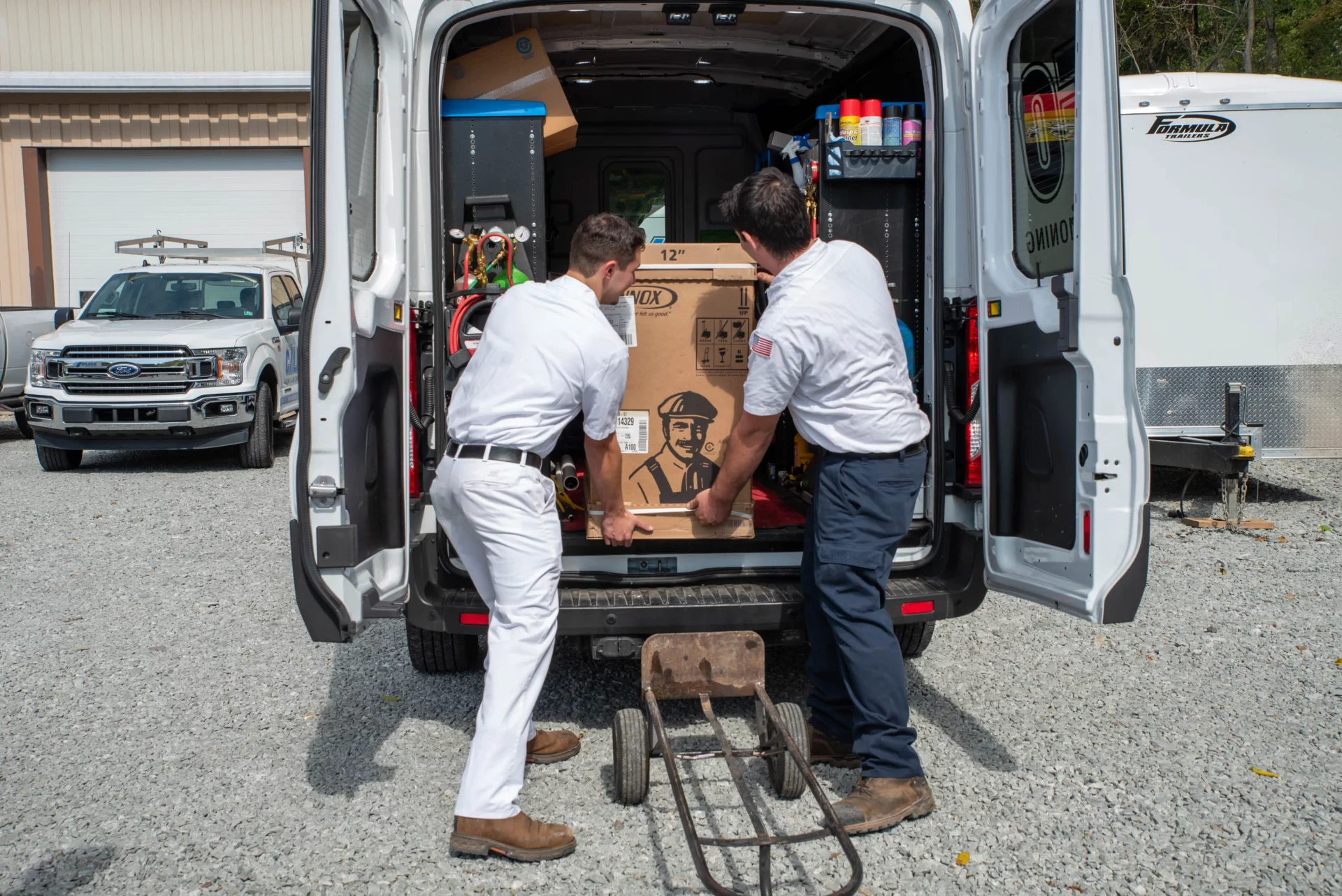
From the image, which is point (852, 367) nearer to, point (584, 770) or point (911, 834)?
point (911, 834)

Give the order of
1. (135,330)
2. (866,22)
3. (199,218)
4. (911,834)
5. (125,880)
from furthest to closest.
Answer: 1. (199,218)
2. (135,330)
3. (866,22)
4. (911,834)
5. (125,880)

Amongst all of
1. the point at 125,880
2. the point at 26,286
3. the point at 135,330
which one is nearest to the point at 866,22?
the point at 125,880

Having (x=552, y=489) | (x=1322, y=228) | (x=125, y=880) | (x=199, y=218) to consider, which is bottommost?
(x=125, y=880)

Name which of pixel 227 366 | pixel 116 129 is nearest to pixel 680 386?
pixel 227 366

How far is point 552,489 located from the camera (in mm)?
3152

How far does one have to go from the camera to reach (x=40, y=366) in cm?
950

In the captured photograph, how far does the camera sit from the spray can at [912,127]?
3938 millimetres

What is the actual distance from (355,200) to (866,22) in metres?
2.36

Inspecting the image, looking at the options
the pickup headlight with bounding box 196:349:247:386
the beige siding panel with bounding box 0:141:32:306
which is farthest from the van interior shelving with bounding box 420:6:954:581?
the beige siding panel with bounding box 0:141:32:306

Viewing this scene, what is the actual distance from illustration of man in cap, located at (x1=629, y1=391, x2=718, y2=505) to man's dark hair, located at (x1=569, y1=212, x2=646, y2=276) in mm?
654

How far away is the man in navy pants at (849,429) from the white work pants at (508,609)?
0.76 m

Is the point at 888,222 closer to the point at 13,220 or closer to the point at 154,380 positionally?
the point at 154,380

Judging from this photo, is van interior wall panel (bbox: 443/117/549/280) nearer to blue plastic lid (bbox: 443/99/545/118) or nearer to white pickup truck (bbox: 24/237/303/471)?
blue plastic lid (bbox: 443/99/545/118)

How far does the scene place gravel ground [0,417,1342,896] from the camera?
2896mm
